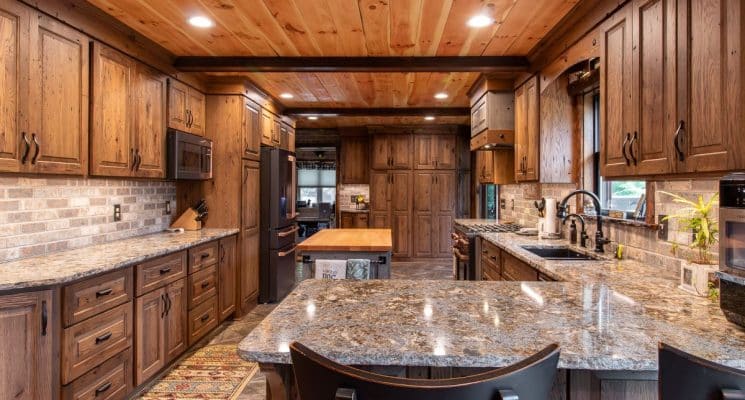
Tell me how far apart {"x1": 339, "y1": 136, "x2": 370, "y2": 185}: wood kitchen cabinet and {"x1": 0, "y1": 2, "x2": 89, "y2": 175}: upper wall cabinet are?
539 cm

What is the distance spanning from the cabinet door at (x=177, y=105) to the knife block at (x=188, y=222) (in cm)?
80

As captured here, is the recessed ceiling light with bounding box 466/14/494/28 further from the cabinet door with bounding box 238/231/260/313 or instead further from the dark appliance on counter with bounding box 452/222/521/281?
the cabinet door with bounding box 238/231/260/313

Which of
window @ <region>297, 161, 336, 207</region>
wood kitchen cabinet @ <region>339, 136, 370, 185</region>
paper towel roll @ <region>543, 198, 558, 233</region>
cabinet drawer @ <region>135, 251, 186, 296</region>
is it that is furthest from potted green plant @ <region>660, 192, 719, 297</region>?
window @ <region>297, 161, 336, 207</region>

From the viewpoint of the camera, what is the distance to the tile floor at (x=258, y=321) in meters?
2.68

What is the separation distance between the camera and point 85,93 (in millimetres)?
2539

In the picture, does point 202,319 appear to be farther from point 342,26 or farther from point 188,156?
point 342,26

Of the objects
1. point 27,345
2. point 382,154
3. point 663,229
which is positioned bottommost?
point 27,345

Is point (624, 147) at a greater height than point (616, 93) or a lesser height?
lesser

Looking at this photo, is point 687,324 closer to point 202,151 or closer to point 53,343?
point 53,343

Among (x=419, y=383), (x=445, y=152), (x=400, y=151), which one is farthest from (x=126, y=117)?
(x=445, y=152)

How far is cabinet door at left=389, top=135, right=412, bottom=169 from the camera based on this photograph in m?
7.35

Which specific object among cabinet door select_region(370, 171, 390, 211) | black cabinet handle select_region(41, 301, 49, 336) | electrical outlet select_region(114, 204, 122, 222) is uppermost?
cabinet door select_region(370, 171, 390, 211)

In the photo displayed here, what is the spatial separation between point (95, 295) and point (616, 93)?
288 centimetres

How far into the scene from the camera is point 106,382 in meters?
2.24
